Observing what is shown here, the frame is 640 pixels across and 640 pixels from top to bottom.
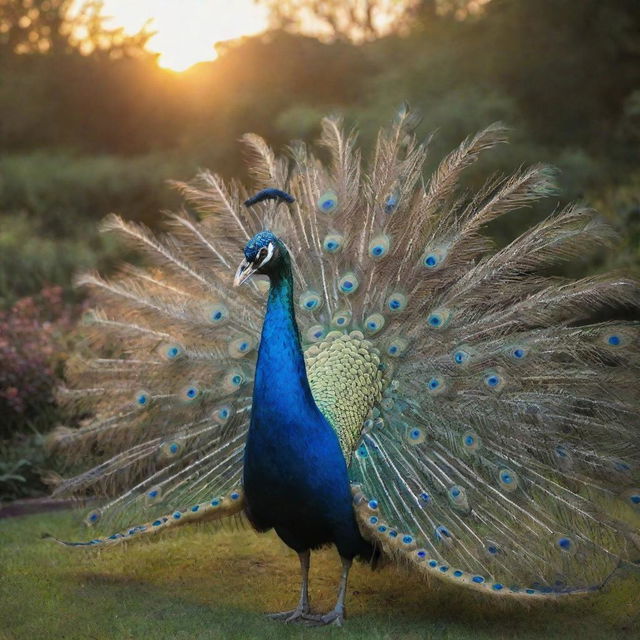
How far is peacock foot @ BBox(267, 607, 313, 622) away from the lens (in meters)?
4.43

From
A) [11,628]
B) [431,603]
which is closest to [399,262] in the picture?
[431,603]

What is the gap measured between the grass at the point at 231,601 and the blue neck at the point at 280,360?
0.99 m

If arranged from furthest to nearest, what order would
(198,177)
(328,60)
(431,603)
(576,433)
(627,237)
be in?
(328,60)
(627,237)
(198,177)
(431,603)
(576,433)

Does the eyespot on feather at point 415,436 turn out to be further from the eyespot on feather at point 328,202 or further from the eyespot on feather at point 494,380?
the eyespot on feather at point 328,202

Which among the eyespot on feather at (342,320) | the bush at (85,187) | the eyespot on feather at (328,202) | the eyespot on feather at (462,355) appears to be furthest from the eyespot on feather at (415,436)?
the bush at (85,187)

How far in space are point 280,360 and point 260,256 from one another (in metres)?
0.44

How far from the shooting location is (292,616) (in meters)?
4.45

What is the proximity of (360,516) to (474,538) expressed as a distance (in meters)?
0.55

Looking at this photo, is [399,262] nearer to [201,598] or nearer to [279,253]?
[279,253]

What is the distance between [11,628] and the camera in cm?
424

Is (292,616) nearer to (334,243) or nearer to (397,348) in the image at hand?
(397,348)

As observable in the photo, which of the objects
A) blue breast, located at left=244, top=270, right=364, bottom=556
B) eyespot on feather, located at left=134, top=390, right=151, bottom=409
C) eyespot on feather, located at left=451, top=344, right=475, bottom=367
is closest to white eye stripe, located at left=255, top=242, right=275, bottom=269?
blue breast, located at left=244, top=270, right=364, bottom=556

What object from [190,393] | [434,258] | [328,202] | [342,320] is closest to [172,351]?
[190,393]

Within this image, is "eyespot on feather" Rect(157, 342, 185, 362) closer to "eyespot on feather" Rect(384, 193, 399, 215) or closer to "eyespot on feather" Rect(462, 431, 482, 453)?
"eyespot on feather" Rect(384, 193, 399, 215)
